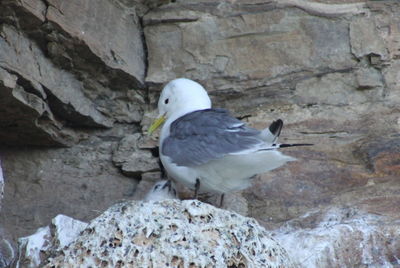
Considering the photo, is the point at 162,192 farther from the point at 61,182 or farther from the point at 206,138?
the point at 61,182

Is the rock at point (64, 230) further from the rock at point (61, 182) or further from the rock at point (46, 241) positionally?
the rock at point (61, 182)

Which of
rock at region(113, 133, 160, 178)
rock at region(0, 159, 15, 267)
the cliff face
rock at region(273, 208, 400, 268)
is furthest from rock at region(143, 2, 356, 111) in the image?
rock at region(0, 159, 15, 267)

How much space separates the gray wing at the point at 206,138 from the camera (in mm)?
4277

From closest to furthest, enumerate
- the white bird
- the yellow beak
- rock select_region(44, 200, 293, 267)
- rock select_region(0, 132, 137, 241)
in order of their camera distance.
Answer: rock select_region(44, 200, 293, 267)
the white bird
rock select_region(0, 132, 137, 241)
the yellow beak

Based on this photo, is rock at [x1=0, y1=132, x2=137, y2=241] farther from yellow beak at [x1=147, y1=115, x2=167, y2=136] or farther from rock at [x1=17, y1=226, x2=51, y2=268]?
rock at [x1=17, y1=226, x2=51, y2=268]

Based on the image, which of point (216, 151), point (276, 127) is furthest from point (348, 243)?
point (216, 151)

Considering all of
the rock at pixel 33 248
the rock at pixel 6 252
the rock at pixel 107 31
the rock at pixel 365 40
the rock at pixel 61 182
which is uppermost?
the rock at pixel 365 40

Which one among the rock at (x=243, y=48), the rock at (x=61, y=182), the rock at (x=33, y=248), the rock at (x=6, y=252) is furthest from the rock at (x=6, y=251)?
the rock at (x=243, y=48)

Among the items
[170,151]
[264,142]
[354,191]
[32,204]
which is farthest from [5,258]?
[354,191]

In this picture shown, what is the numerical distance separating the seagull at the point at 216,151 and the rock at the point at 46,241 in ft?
1.97

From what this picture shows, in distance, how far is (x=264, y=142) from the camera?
4.22 meters

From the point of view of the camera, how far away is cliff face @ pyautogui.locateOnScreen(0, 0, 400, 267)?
4551mm

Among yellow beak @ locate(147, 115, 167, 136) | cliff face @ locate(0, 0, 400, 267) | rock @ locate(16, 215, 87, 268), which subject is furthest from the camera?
yellow beak @ locate(147, 115, 167, 136)

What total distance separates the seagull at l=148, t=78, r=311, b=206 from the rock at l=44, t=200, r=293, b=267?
421 mm
